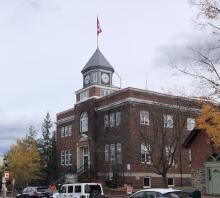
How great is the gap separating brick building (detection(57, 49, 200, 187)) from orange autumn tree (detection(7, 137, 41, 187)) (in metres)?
3.85

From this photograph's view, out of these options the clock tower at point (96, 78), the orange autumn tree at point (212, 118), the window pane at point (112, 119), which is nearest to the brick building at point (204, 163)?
the orange autumn tree at point (212, 118)

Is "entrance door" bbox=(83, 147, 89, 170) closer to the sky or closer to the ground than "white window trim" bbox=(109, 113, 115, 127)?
closer to the ground

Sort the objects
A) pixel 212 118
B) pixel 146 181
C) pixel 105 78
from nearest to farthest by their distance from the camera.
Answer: pixel 212 118
pixel 146 181
pixel 105 78

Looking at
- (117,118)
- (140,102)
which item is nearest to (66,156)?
(117,118)

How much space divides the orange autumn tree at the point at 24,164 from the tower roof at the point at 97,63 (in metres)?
13.1

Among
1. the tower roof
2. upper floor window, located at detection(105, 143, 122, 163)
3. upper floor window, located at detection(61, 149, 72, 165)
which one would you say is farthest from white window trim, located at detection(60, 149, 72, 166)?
the tower roof

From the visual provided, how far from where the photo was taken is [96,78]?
6178 cm

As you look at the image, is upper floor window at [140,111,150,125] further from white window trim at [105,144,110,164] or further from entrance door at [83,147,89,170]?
entrance door at [83,147,89,170]

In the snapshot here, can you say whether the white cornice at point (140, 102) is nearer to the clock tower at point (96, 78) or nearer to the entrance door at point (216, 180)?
the clock tower at point (96, 78)

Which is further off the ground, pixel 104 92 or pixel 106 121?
pixel 104 92

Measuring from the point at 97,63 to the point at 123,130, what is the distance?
14.1m

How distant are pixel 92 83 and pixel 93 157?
Answer: 9.99 meters

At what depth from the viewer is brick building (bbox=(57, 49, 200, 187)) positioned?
45656 millimetres

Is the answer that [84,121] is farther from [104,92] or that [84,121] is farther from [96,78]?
[96,78]
